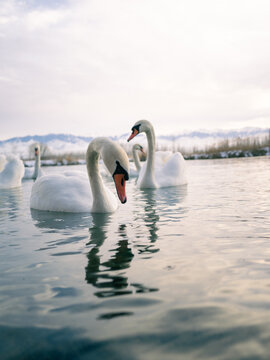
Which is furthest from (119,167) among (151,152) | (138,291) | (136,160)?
(136,160)

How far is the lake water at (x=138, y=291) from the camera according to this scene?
5.97 ft

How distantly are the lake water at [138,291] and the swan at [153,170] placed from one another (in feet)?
15.7

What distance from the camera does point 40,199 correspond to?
6.29 meters

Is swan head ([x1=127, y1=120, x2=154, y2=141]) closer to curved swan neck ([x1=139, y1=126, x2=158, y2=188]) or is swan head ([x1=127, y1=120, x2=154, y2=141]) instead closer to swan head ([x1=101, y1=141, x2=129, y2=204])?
curved swan neck ([x1=139, y1=126, x2=158, y2=188])

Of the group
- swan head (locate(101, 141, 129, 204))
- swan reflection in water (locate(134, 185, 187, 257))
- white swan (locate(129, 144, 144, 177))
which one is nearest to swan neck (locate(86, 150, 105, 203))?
swan reflection in water (locate(134, 185, 187, 257))

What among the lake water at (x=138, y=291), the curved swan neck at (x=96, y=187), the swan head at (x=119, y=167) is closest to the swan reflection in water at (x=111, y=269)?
the lake water at (x=138, y=291)

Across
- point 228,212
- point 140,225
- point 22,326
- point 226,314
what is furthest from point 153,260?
point 228,212

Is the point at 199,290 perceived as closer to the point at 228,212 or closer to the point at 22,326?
the point at 22,326

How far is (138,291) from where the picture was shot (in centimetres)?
244

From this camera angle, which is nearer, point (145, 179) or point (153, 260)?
point (153, 260)

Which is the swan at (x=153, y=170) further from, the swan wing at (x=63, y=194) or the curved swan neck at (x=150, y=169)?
the swan wing at (x=63, y=194)

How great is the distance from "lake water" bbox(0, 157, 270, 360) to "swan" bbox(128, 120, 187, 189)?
478 cm

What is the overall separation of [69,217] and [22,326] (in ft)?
11.7

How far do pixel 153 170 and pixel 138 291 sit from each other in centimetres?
741
